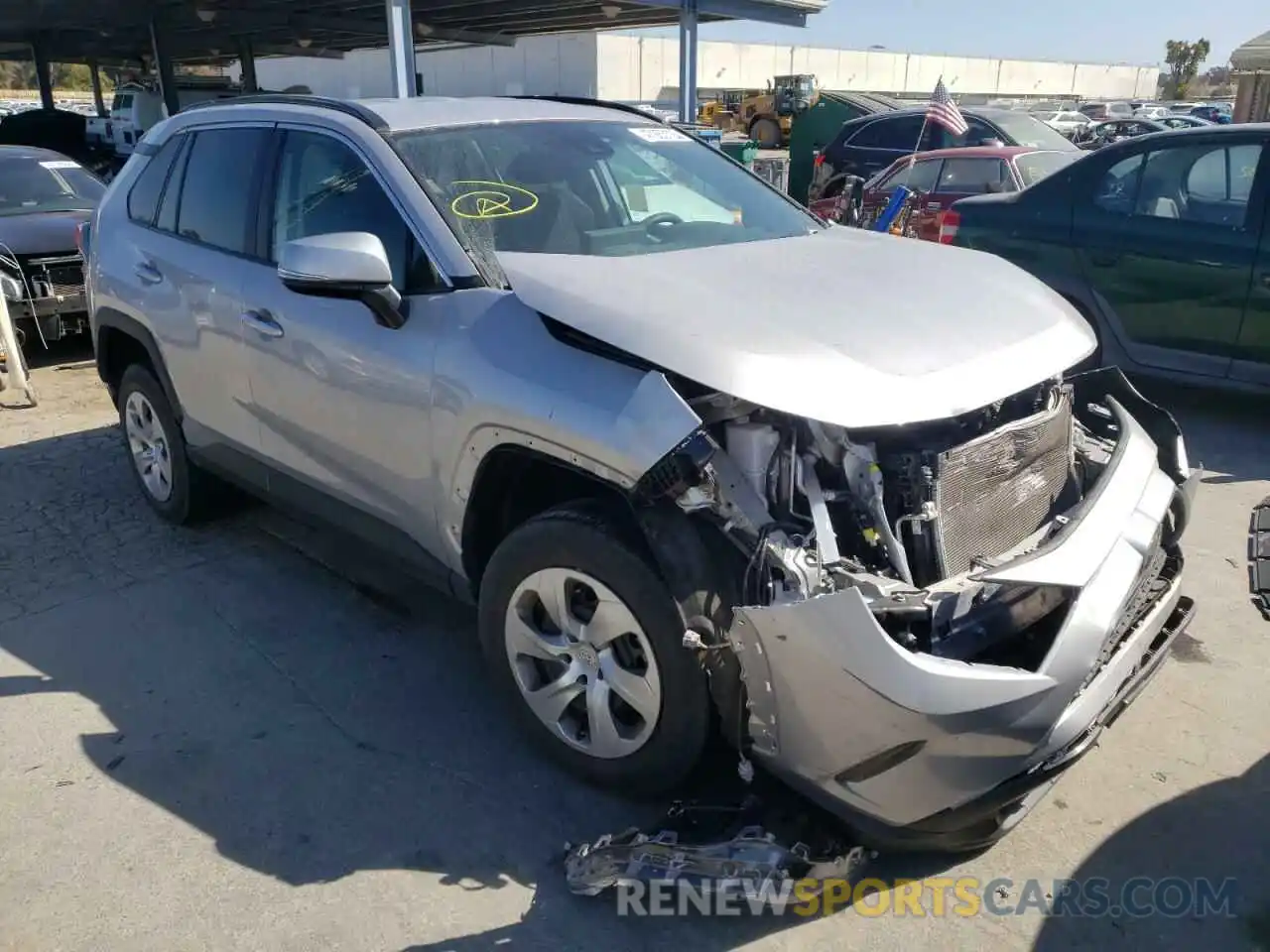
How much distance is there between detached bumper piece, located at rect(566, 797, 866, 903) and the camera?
244 centimetres

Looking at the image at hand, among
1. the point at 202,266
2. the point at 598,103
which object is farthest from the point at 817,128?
the point at 202,266

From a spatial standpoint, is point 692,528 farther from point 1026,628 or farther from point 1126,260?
point 1126,260

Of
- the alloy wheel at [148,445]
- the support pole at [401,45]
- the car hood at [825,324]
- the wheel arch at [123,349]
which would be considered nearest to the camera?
the car hood at [825,324]

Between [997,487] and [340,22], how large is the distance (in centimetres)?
2161

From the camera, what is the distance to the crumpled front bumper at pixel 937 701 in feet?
7.07

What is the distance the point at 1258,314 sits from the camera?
19.0 ft

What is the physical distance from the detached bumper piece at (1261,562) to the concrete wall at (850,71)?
5452 cm

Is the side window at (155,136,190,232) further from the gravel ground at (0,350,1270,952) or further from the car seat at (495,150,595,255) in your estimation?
the car seat at (495,150,595,255)

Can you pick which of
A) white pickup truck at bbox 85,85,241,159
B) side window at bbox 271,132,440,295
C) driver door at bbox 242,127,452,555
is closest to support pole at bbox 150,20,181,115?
white pickup truck at bbox 85,85,241,159

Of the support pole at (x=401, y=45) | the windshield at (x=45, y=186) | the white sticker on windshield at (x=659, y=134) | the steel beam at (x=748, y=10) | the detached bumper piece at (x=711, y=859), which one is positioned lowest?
the detached bumper piece at (x=711, y=859)

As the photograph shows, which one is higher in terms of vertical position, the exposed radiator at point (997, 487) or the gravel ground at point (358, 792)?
the exposed radiator at point (997, 487)

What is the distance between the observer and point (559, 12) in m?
18.6

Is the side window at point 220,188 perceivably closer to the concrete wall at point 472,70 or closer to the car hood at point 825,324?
the car hood at point 825,324

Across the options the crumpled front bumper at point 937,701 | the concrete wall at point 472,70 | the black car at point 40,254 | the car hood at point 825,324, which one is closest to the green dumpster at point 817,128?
the black car at point 40,254
